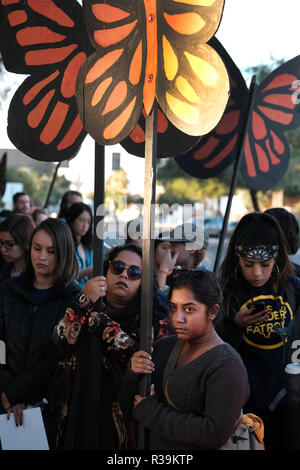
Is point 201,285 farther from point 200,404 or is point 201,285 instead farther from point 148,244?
point 200,404

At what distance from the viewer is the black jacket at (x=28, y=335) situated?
86.3 inches

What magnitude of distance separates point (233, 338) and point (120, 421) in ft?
1.78

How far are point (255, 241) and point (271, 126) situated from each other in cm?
117

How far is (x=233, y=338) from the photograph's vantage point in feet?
7.05

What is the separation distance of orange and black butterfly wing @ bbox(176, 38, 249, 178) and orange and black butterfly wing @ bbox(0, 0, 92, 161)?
1017mm

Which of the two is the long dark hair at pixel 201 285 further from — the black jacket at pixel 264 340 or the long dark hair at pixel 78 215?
the long dark hair at pixel 78 215

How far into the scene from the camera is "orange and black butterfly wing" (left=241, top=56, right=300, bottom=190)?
2.99 meters

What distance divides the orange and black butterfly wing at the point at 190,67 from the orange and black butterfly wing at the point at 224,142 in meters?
1.19

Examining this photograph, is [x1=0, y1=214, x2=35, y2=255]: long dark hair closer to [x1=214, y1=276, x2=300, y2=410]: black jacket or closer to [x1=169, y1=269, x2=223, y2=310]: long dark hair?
[x1=214, y1=276, x2=300, y2=410]: black jacket

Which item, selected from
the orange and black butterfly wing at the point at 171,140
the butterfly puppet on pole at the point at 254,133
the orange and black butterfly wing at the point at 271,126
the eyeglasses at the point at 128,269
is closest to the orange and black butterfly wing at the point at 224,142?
the butterfly puppet on pole at the point at 254,133

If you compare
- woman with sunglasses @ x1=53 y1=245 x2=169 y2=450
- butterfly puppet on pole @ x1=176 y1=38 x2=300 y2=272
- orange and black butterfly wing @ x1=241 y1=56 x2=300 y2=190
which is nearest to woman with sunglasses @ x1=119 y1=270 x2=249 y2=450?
woman with sunglasses @ x1=53 y1=245 x2=169 y2=450

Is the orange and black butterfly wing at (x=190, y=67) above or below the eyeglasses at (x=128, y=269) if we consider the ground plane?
above

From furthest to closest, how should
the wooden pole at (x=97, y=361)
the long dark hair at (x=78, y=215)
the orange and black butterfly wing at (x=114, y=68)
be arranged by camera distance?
the long dark hair at (x=78, y=215) < the wooden pole at (x=97, y=361) < the orange and black butterfly wing at (x=114, y=68)

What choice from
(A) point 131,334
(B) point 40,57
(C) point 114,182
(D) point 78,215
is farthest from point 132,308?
(C) point 114,182
